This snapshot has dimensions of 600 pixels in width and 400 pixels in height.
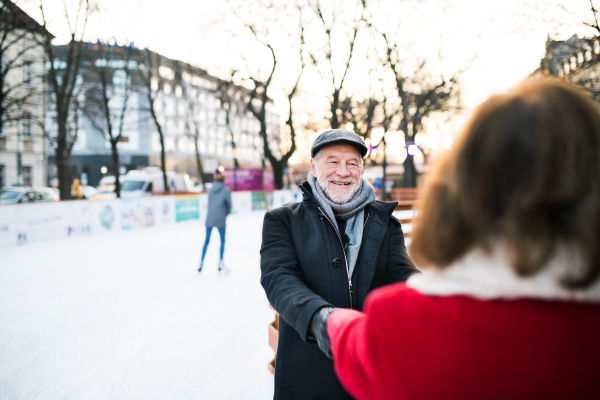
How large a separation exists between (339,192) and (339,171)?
3.9 inches

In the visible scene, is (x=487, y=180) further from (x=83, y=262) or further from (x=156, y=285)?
(x=83, y=262)

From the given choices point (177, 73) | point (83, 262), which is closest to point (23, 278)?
point (83, 262)

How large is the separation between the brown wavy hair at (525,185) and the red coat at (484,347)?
0.22 ft

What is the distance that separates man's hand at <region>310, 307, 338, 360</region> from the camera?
35.2 inches

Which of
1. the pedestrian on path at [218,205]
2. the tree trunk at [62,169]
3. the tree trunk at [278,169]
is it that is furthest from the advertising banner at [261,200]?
the pedestrian on path at [218,205]


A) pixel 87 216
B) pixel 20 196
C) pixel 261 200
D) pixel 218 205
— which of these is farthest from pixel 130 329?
pixel 261 200

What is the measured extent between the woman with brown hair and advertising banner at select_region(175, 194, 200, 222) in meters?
15.5

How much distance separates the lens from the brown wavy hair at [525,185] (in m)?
0.57

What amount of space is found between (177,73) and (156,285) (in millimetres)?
18980

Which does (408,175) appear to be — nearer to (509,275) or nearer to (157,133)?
(509,275)

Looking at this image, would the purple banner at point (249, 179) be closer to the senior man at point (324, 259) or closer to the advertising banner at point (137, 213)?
the advertising banner at point (137, 213)

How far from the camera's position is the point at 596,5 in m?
9.70

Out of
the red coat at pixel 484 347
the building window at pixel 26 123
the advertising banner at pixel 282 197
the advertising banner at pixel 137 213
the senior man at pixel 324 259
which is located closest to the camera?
the red coat at pixel 484 347

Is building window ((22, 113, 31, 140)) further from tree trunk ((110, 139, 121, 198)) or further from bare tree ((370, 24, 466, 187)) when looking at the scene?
bare tree ((370, 24, 466, 187))
